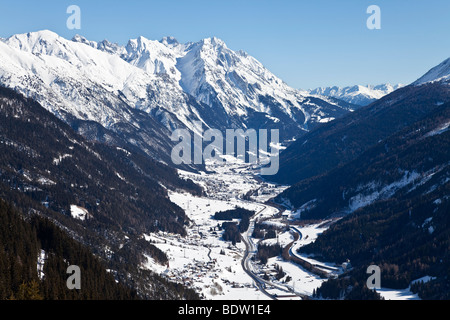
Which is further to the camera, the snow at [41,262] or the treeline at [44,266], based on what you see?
the snow at [41,262]

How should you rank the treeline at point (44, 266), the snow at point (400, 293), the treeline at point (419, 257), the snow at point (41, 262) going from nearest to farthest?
the treeline at point (44, 266), the snow at point (41, 262), the snow at point (400, 293), the treeline at point (419, 257)

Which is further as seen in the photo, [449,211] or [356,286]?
[449,211]

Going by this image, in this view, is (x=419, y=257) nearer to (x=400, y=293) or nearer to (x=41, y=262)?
(x=400, y=293)

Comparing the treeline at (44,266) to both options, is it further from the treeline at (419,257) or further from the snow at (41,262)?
the treeline at (419,257)

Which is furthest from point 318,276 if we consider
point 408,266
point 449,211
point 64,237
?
point 64,237

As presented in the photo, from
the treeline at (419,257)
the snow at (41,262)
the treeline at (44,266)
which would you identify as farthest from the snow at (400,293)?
the snow at (41,262)
